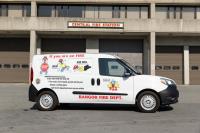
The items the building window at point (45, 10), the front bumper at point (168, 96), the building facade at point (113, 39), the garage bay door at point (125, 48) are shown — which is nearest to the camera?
the front bumper at point (168, 96)

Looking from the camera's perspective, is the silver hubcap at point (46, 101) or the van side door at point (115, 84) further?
the silver hubcap at point (46, 101)

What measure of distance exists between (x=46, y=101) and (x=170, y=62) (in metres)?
21.3

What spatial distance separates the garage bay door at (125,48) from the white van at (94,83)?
19.7 meters

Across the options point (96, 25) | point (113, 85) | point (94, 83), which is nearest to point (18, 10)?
point (96, 25)

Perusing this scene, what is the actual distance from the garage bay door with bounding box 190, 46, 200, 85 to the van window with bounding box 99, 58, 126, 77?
21015 mm

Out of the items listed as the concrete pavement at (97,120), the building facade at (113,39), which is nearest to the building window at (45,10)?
the building facade at (113,39)

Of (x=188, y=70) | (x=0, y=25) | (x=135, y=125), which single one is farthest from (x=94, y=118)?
(x=188, y=70)

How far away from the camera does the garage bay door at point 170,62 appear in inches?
1239

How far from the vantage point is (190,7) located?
3142 centimetres

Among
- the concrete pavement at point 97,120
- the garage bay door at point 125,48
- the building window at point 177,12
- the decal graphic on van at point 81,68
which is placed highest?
the building window at point 177,12

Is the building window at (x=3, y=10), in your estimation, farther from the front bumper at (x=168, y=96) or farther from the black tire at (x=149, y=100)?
the front bumper at (x=168, y=96)

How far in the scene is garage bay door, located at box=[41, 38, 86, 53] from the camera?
3147cm

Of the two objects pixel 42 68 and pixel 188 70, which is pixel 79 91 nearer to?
pixel 42 68

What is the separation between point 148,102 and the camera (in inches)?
454
